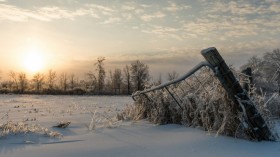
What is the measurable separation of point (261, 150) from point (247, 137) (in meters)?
0.56

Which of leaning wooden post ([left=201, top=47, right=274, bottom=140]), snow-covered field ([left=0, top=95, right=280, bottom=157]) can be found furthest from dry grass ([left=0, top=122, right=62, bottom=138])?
leaning wooden post ([left=201, top=47, right=274, bottom=140])

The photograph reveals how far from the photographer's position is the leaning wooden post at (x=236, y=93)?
5.29 metres

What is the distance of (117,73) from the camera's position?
7825 cm

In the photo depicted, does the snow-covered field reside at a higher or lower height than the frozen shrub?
lower

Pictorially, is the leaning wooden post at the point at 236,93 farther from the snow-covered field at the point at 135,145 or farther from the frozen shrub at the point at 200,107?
the snow-covered field at the point at 135,145

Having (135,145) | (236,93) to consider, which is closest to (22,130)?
(135,145)

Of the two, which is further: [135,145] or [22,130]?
[22,130]

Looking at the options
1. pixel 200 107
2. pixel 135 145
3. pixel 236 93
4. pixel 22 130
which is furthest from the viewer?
pixel 200 107

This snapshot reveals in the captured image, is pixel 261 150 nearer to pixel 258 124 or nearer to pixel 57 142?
pixel 258 124

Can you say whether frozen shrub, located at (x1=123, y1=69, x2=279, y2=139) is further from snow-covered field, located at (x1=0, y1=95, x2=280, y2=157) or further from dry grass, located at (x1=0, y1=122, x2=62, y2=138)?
dry grass, located at (x1=0, y1=122, x2=62, y2=138)

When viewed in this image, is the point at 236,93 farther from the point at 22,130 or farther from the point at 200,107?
the point at 22,130

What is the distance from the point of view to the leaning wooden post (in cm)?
529

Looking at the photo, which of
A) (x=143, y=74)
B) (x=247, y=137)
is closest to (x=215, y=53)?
(x=247, y=137)

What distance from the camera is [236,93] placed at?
210 inches
